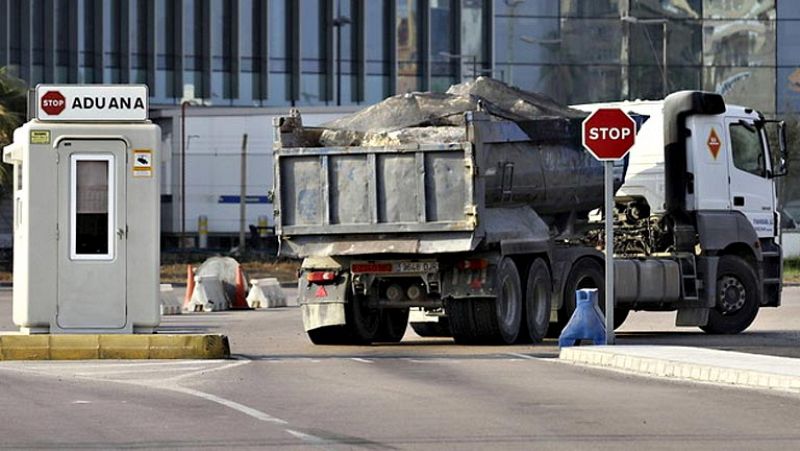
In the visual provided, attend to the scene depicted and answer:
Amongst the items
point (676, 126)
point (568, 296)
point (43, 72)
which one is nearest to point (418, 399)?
point (568, 296)

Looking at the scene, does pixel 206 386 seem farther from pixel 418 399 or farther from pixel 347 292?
pixel 347 292

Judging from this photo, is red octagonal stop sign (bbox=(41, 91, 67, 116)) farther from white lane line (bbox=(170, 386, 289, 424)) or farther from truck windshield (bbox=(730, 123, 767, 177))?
truck windshield (bbox=(730, 123, 767, 177))

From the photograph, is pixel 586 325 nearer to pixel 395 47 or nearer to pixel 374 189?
pixel 374 189

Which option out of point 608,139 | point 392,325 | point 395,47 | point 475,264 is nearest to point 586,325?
point 475,264

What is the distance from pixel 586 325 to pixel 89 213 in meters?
5.68

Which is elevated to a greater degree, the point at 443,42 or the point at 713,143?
the point at 443,42

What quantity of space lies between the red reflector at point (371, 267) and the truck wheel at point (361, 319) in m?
0.43

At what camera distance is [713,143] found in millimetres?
25312

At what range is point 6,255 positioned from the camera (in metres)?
56.6

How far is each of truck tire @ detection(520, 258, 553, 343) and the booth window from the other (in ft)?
18.4

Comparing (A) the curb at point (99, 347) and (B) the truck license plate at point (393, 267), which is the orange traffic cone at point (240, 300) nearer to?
(B) the truck license plate at point (393, 267)

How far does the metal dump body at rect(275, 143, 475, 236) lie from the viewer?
21.1 meters

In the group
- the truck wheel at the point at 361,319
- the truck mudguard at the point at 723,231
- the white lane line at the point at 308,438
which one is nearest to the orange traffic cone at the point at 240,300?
the truck wheel at the point at 361,319

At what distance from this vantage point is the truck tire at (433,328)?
2508 cm
